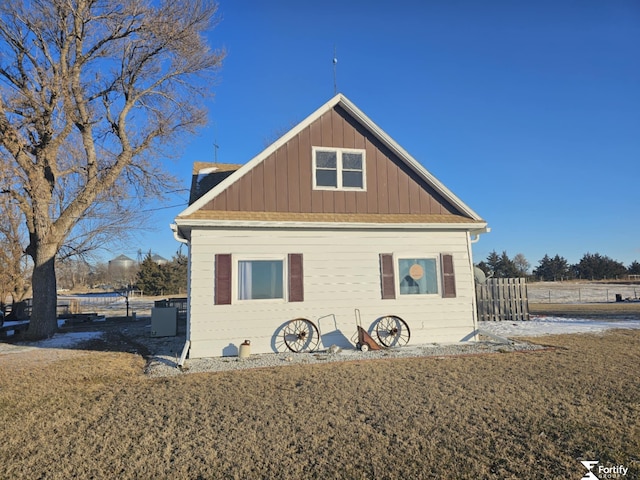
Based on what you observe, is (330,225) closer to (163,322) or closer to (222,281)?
(222,281)

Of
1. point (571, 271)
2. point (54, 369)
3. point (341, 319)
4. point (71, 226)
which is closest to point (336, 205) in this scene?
point (341, 319)

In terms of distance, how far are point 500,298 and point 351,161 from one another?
364 inches

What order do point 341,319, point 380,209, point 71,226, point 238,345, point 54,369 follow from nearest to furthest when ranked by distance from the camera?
point 54,369 → point 238,345 → point 341,319 → point 380,209 → point 71,226

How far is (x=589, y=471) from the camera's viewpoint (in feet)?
11.2

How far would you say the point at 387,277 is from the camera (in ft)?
32.6

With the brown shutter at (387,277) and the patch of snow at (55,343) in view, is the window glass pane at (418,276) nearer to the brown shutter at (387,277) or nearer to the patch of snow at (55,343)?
the brown shutter at (387,277)

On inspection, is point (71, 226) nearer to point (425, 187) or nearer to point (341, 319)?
point (341, 319)

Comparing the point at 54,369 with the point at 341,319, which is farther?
the point at 341,319

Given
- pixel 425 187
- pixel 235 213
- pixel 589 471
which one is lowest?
pixel 589 471

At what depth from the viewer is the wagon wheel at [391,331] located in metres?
9.78

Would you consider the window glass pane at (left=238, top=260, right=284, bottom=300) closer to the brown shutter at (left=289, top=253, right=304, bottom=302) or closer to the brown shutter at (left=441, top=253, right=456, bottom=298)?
the brown shutter at (left=289, top=253, right=304, bottom=302)

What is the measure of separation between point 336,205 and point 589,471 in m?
7.67

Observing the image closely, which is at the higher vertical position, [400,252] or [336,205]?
[336,205]

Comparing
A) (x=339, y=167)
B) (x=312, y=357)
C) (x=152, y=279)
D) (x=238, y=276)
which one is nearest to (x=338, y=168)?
(x=339, y=167)
